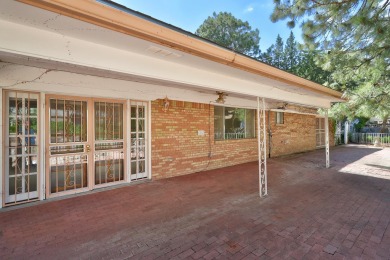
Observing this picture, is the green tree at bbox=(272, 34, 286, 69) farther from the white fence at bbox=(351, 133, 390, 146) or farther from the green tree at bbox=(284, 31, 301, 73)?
the white fence at bbox=(351, 133, 390, 146)

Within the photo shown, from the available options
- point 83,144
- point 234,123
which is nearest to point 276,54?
point 234,123

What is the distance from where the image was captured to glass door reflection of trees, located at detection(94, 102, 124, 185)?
5.02 m

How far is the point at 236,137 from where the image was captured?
8.31 meters

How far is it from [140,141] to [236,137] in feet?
13.5

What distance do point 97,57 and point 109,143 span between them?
121 inches

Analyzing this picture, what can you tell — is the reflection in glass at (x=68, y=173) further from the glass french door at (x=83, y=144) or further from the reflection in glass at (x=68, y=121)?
the reflection in glass at (x=68, y=121)

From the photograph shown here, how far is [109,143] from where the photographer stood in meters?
5.18

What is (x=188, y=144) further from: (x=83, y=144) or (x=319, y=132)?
(x=319, y=132)

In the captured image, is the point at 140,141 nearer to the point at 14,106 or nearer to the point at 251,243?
the point at 14,106

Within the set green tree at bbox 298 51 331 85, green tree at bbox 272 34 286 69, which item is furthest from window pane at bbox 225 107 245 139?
green tree at bbox 272 34 286 69

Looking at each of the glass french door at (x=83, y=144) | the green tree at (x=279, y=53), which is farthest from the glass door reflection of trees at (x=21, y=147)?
the green tree at (x=279, y=53)

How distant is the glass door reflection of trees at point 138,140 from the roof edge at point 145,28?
3193 mm

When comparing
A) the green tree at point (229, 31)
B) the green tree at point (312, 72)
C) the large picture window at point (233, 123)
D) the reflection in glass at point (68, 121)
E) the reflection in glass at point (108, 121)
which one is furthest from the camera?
the green tree at point (229, 31)

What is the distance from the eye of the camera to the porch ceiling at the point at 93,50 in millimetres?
1998
